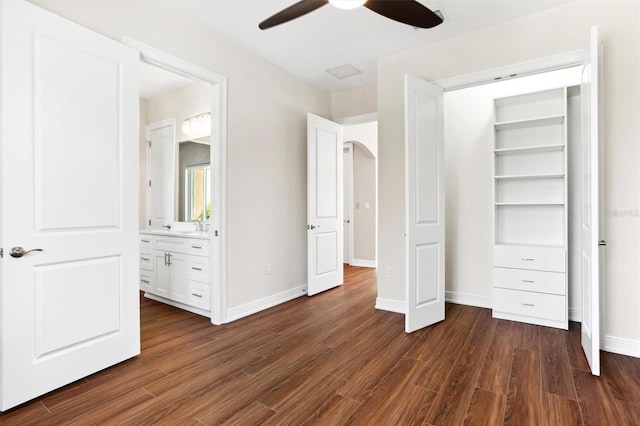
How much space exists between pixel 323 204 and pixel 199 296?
6.28 feet

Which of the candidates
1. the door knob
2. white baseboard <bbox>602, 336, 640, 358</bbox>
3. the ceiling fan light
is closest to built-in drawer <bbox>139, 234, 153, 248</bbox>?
the door knob

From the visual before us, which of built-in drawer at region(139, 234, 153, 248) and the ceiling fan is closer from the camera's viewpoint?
the ceiling fan

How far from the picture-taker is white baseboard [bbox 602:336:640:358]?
247 centimetres

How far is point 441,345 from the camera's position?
2697 millimetres

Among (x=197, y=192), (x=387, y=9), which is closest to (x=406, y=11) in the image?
(x=387, y=9)

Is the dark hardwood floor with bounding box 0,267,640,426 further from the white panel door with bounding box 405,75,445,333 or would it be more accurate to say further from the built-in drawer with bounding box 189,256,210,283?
the built-in drawer with bounding box 189,256,210,283

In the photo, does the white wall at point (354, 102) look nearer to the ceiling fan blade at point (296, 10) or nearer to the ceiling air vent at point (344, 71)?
the ceiling air vent at point (344, 71)

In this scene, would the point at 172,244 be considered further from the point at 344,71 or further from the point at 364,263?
the point at 364,263

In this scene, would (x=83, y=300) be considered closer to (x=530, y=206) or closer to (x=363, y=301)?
(x=363, y=301)

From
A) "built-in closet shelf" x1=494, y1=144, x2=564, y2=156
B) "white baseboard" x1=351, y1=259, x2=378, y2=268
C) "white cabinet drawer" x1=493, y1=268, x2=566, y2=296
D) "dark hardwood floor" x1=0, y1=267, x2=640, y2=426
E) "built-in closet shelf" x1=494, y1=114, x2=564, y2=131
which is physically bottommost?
"dark hardwood floor" x1=0, y1=267, x2=640, y2=426

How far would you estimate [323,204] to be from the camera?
4.37 m

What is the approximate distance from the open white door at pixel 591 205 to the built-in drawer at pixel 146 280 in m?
4.34

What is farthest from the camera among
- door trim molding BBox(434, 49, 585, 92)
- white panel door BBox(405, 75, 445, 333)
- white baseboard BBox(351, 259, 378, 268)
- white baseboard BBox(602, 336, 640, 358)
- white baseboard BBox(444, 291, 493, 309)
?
white baseboard BBox(351, 259, 378, 268)

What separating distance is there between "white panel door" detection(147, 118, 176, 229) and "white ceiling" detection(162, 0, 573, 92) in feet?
6.48
